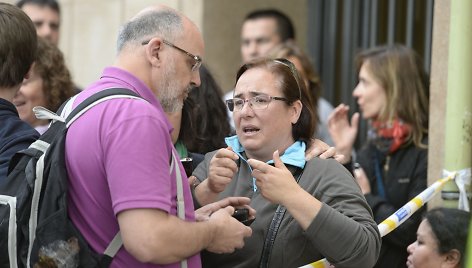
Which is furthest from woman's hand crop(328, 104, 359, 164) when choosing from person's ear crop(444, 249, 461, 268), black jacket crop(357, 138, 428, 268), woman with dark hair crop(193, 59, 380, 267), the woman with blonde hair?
woman with dark hair crop(193, 59, 380, 267)

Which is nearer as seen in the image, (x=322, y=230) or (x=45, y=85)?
(x=322, y=230)

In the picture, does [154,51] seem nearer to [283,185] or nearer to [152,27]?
[152,27]

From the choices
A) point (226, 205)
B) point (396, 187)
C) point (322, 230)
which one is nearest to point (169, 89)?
point (226, 205)

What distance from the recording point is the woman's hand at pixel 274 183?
3621 mm

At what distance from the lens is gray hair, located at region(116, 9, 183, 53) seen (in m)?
3.39

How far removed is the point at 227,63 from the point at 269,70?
162 inches

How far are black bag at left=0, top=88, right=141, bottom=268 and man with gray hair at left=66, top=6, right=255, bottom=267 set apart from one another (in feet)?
0.15

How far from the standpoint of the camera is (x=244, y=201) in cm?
371

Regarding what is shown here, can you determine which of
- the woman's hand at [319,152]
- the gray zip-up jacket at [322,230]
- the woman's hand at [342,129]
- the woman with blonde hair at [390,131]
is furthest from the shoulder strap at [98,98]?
the woman's hand at [342,129]

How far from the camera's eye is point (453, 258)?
4.47 m

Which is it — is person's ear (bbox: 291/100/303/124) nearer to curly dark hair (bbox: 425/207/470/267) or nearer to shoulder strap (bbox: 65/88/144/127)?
curly dark hair (bbox: 425/207/470/267)

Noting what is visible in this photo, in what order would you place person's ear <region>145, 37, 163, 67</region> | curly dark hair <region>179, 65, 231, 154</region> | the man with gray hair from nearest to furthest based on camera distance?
the man with gray hair → person's ear <region>145, 37, 163, 67</region> → curly dark hair <region>179, 65, 231, 154</region>

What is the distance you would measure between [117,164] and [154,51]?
1.75 ft

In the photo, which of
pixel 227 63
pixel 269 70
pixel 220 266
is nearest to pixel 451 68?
pixel 269 70
